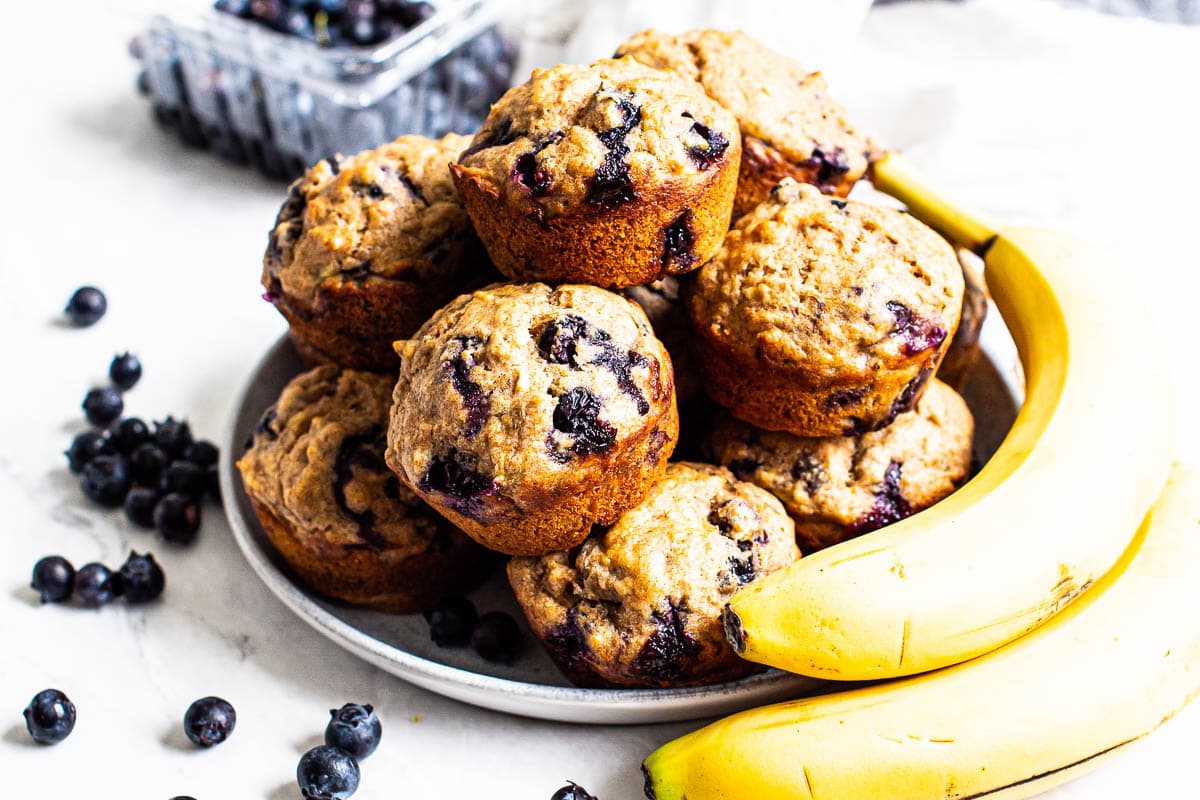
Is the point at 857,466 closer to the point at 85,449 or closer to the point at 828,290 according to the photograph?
the point at 828,290

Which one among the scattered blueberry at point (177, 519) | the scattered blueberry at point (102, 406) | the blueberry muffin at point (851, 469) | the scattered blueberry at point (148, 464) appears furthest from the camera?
the scattered blueberry at point (102, 406)

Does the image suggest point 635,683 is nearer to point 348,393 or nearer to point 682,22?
point 348,393

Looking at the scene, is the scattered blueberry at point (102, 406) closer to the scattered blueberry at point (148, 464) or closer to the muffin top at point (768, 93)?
the scattered blueberry at point (148, 464)

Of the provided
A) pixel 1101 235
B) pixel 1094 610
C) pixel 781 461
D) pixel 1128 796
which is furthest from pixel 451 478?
pixel 1101 235

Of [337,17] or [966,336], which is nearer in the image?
[966,336]

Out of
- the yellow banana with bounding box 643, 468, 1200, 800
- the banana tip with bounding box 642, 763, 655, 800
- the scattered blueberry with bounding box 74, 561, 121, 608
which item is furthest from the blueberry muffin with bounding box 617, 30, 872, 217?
the scattered blueberry with bounding box 74, 561, 121, 608

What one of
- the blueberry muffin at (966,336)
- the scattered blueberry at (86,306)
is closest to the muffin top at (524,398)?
the blueberry muffin at (966,336)

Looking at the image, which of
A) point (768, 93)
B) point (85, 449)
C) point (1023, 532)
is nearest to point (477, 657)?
point (1023, 532)

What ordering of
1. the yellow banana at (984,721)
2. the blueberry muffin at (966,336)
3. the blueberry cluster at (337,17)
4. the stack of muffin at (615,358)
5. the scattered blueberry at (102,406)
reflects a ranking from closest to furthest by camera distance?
the yellow banana at (984,721) → the stack of muffin at (615,358) → the blueberry muffin at (966,336) → the scattered blueberry at (102,406) → the blueberry cluster at (337,17)
